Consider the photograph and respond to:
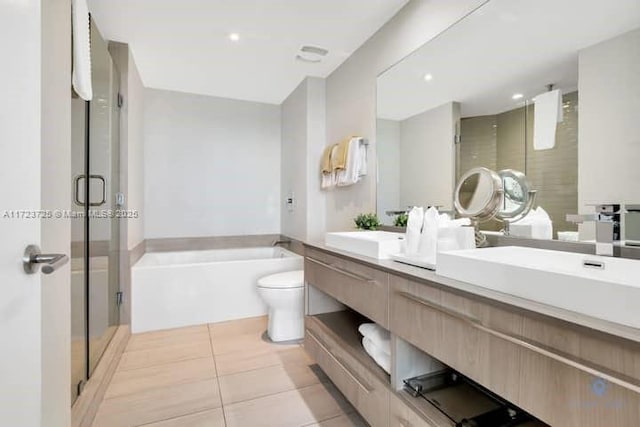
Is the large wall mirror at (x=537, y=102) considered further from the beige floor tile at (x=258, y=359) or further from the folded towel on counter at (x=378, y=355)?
the beige floor tile at (x=258, y=359)

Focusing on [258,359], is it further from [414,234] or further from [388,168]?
[388,168]

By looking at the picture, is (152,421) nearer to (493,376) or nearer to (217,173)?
(493,376)

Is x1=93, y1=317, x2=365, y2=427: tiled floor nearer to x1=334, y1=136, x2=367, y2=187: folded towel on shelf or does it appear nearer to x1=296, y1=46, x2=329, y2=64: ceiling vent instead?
x1=334, y1=136, x2=367, y2=187: folded towel on shelf

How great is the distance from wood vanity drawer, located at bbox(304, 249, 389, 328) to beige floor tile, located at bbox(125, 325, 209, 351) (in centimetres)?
122

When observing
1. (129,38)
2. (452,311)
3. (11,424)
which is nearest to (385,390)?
(452,311)

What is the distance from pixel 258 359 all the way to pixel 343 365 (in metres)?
0.83

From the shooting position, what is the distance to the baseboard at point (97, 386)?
1.47 meters

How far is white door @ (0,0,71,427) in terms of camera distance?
680 millimetres

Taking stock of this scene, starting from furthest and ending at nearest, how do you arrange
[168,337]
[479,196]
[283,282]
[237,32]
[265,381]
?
[168,337] → [283,282] → [237,32] → [265,381] → [479,196]

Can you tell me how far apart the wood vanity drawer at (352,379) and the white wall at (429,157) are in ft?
3.19

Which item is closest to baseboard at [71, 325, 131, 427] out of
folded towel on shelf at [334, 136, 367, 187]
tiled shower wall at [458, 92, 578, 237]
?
folded towel on shelf at [334, 136, 367, 187]

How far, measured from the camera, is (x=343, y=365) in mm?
1587

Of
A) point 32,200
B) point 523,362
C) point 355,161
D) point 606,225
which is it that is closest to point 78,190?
point 32,200

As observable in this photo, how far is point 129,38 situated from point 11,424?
2588 millimetres
